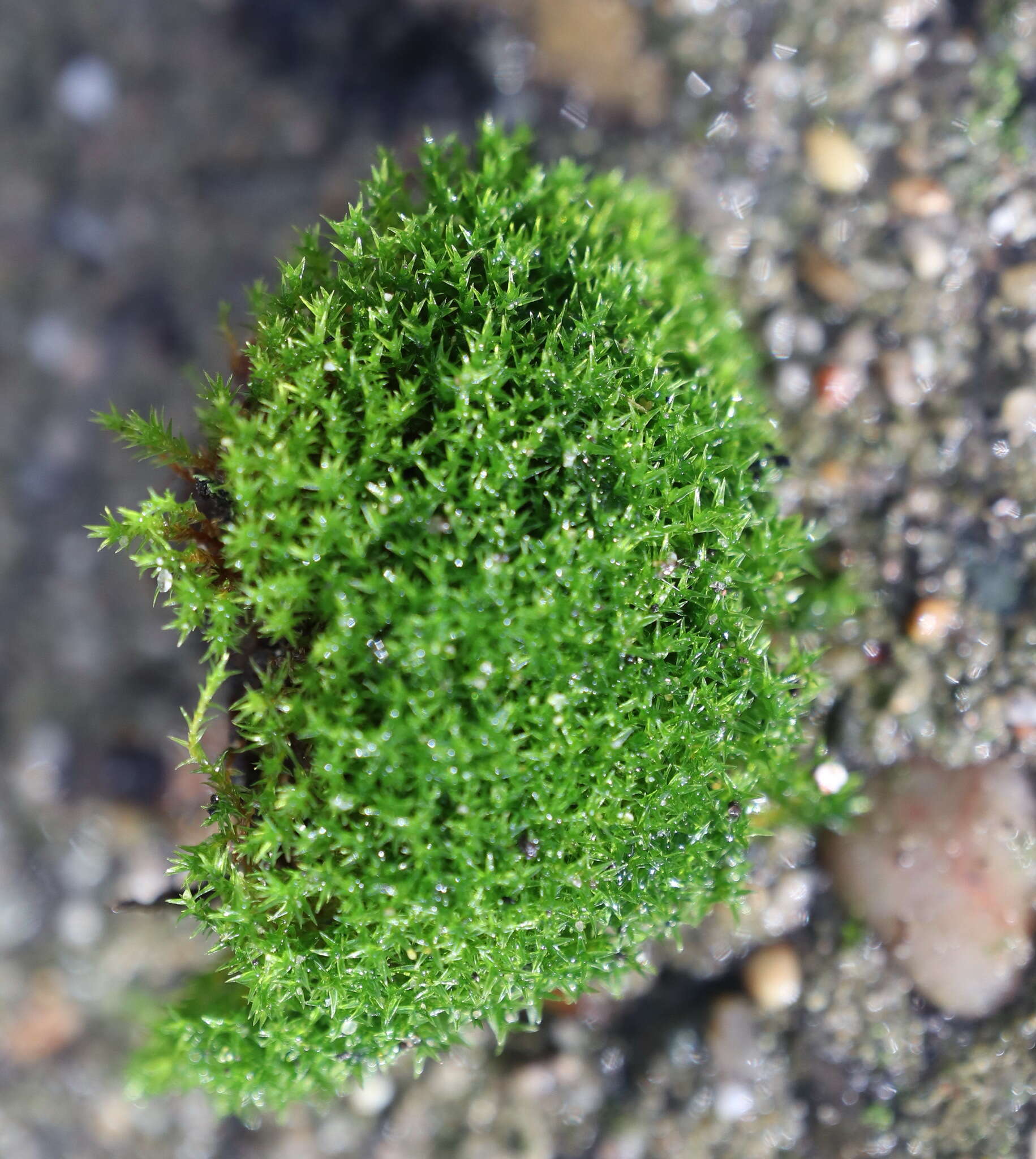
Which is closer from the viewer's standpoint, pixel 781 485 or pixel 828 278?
pixel 781 485

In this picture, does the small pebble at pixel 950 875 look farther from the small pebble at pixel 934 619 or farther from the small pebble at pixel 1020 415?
the small pebble at pixel 1020 415

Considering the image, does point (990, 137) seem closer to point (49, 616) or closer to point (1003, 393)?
point (1003, 393)

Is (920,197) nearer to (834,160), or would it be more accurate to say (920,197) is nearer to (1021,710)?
(834,160)

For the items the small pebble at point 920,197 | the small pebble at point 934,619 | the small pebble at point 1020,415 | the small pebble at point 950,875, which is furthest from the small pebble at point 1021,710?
the small pebble at point 920,197

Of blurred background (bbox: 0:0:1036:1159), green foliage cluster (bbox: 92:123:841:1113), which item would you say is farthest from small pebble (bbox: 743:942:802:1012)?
green foliage cluster (bbox: 92:123:841:1113)

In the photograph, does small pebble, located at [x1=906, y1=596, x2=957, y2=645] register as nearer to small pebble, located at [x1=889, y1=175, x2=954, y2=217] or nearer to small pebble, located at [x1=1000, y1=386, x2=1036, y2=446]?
small pebble, located at [x1=1000, y1=386, x2=1036, y2=446]

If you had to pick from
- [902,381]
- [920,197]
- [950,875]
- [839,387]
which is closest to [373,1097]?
[950,875]
